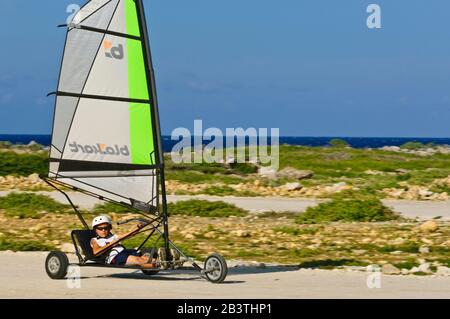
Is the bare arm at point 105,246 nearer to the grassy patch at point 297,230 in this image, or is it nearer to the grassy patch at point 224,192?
the grassy patch at point 297,230

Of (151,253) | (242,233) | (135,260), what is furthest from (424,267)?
(242,233)

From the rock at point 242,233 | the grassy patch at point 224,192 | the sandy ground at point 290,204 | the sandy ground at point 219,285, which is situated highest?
the sandy ground at point 219,285

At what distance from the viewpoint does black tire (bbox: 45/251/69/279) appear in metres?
16.5

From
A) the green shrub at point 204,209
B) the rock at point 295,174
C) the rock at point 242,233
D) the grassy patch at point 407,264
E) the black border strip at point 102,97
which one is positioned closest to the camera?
the black border strip at point 102,97

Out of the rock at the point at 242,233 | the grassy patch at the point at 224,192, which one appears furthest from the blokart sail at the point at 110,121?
the grassy patch at the point at 224,192

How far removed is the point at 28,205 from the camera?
3238 cm

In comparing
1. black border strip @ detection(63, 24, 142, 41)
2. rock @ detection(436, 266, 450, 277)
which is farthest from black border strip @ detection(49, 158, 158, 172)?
rock @ detection(436, 266, 450, 277)

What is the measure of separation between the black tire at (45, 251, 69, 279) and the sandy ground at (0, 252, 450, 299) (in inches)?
5.3

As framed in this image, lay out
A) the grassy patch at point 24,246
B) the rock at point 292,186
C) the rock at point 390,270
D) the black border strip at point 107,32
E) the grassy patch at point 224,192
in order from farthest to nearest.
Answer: the rock at point 292,186 → the grassy patch at point 224,192 → the grassy patch at point 24,246 → the rock at point 390,270 → the black border strip at point 107,32

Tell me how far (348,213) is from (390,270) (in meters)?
11.2

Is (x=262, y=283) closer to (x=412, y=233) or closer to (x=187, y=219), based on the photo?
(x=412, y=233)

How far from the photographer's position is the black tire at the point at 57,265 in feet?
54.1

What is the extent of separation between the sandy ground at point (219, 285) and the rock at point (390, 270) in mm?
576

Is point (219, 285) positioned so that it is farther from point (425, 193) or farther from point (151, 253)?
point (425, 193)
